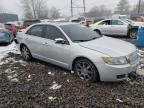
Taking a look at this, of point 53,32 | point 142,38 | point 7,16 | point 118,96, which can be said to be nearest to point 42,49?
point 53,32

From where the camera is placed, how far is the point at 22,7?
2795 inches

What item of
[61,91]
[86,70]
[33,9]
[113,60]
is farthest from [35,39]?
[33,9]

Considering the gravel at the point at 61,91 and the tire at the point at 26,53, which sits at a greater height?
the tire at the point at 26,53

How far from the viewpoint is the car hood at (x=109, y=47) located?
17.3ft

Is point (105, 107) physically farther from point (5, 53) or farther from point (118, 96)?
point (5, 53)

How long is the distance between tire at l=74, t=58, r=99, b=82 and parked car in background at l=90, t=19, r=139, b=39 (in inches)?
368

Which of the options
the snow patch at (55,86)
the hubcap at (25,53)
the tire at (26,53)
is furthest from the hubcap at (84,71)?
the hubcap at (25,53)

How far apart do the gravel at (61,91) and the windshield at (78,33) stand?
1.03 metres

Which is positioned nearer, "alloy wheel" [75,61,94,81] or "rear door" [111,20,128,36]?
"alloy wheel" [75,61,94,81]

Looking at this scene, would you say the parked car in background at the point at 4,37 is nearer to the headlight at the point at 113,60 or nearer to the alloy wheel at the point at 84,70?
the alloy wheel at the point at 84,70

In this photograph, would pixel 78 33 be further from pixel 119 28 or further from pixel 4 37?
pixel 119 28

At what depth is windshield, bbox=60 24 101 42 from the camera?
6.14 m

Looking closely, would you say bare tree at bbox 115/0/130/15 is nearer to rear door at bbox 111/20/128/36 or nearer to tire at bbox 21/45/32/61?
rear door at bbox 111/20/128/36

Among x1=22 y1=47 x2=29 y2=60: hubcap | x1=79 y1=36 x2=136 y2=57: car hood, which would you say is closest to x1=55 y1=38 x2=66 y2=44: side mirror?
x1=79 y1=36 x2=136 y2=57: car hood
